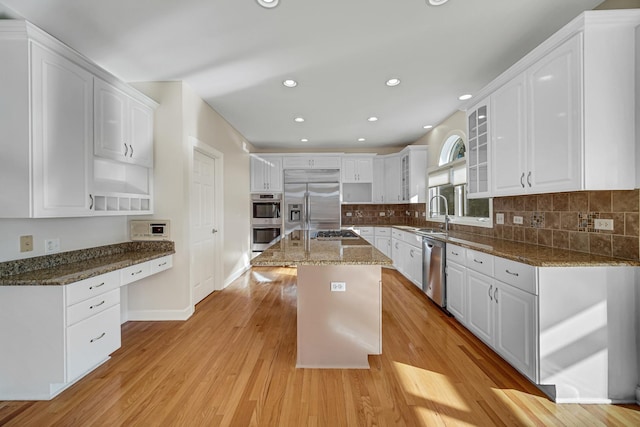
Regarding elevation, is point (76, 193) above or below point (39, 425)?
above

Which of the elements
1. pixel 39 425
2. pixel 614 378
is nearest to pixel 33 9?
pixel 39 425

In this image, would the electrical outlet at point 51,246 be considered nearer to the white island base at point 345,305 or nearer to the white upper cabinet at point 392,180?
the white island base at point 345,305

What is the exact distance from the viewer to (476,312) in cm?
251

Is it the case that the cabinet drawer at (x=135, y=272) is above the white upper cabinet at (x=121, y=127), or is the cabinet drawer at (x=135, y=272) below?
below

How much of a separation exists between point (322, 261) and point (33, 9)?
8.96 feet

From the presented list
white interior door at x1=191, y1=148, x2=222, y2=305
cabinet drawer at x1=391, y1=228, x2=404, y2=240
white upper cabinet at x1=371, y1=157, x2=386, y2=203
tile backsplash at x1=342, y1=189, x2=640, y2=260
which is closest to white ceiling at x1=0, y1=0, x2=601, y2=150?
white interior door at x1=191, y1=148, x2=222, y2=305

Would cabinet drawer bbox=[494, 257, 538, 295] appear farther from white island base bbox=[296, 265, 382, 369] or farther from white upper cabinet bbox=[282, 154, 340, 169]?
white upper cabinet bbox=[282, 154, 340, 169]

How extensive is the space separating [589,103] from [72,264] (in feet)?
13.0

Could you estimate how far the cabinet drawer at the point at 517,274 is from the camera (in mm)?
1831

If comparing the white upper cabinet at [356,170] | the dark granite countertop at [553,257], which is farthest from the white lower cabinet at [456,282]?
the white upper cabinet at [356,170]

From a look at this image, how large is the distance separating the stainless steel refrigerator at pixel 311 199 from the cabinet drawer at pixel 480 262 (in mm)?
3442

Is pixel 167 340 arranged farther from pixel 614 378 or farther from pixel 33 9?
pixel 614 378

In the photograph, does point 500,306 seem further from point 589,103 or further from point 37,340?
point 37,340

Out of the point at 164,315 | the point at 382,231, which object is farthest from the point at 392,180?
the point at 164,315
